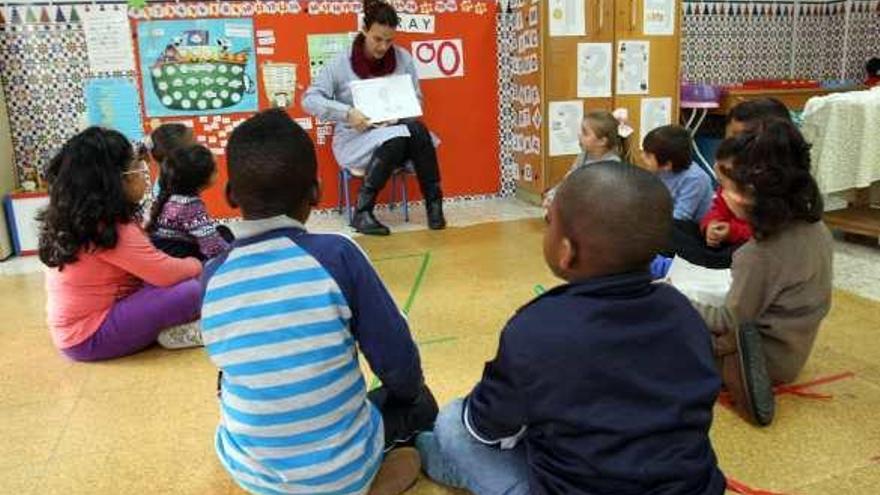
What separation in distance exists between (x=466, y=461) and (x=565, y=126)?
8.99ft

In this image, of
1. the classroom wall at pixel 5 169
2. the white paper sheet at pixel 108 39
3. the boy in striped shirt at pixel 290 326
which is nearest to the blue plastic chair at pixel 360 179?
the white paper sheet at pixel 108 39

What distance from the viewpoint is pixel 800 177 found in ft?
5.17

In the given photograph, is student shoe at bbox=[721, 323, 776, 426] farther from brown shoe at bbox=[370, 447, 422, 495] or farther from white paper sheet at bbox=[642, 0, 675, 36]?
white paper sheet at bbox=[642, 0, 675, 36]

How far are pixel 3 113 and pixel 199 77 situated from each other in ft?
3.02

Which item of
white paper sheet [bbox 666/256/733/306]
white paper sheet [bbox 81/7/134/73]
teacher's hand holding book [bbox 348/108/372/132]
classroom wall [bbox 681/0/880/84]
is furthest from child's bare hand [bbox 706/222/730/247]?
white paper sheet [bbox 81/7/134/73]

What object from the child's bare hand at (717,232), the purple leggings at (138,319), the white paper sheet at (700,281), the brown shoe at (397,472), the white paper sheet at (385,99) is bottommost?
the brown shoe at (397,472)

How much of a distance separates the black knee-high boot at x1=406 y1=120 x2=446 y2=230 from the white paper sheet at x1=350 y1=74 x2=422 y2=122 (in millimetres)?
109

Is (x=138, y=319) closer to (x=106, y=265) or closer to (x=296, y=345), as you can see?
(x=106, y=265)

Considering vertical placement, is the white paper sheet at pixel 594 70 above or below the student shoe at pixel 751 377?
above

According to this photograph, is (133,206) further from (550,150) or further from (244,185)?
(550,150)

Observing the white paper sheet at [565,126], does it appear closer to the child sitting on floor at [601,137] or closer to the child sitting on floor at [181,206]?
the child sitting on floor at [601,137]

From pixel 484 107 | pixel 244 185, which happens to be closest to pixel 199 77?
pixel 484 107

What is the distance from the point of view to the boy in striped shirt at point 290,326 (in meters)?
1.08

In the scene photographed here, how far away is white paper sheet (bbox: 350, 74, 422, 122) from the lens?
3.62 meters
